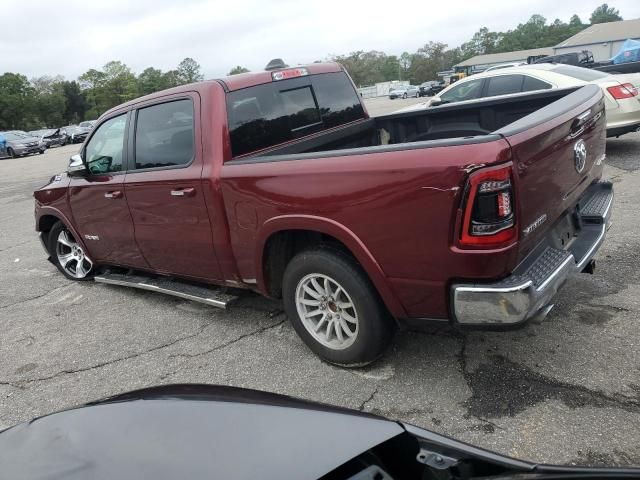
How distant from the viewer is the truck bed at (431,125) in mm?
4129

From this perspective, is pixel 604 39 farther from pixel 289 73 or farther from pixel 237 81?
pixel 237 81

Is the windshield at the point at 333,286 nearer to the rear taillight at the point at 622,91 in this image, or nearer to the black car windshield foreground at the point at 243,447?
the black car windshield foreground at the point at 243,447

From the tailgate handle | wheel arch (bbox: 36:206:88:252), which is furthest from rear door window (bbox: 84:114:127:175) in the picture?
the tailgate handle

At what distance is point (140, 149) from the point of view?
14.4 ft

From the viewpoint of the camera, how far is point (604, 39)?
248 feet

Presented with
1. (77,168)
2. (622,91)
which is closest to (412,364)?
(77,168)

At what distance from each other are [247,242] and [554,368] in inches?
82.1

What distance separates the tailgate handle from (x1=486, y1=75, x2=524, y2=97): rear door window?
6.24m

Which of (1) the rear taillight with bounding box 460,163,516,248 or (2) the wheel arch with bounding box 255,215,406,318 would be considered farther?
(2) the wheel arch with bounding box 255,215,406,318

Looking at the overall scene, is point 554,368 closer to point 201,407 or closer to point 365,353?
point 365,353

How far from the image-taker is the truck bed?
163 inches

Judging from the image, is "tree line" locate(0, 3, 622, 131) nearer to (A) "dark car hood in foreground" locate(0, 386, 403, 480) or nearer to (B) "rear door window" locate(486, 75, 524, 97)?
(B) "rear door window" locate(486, 75, 524, 97)

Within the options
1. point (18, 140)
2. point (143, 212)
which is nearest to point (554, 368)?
point (143, 212)

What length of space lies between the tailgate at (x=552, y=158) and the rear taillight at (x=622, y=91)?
5507 millimetres
